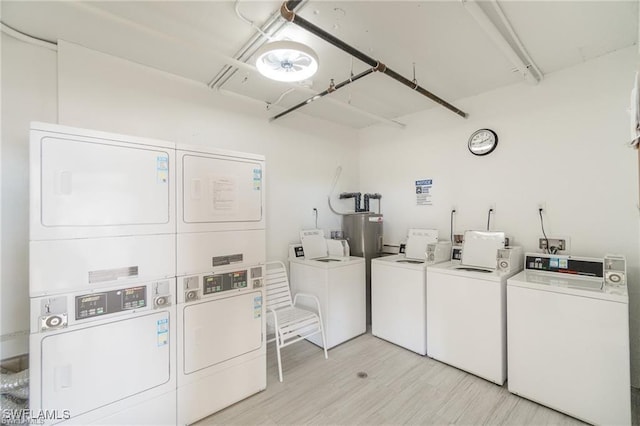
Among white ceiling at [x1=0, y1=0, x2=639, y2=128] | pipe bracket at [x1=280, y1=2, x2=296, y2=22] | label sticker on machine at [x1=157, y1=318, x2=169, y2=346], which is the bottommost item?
label sticker on machine at [x1=157, y1=318, x2=169, y2=346]

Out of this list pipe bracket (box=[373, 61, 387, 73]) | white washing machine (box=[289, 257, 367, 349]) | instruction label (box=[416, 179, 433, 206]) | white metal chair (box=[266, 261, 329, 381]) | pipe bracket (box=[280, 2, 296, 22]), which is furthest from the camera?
instruction label (box=[416, 179, 433, 206])

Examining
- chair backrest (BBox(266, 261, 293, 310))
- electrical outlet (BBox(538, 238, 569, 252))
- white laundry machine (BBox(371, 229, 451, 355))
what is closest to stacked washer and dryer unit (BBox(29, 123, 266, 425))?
chair backrest (BBox(266, 261, 293, 310))

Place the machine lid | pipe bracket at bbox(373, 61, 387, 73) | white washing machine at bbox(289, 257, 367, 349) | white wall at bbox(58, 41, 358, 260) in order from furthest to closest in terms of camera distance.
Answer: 1. the machine lid
2. white washing machine at bbox(289, 257, 367, 349)
3. white wall at bbox(58, 41, 358, 260)
4. pipe bracket at bbox(373, 61, 387, 73)

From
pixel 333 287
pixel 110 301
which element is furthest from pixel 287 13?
pixel 333 287

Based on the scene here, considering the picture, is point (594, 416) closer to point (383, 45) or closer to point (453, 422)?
point (453, 422)

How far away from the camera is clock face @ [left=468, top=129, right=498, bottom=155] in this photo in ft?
10.1

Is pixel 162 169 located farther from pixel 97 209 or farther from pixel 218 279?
pixel 218 279

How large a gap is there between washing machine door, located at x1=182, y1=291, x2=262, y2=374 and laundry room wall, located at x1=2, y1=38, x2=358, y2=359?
46.2 inches

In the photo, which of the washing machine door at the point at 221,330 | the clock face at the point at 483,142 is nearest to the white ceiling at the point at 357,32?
the clock face at the point at 483,142

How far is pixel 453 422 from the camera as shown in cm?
199

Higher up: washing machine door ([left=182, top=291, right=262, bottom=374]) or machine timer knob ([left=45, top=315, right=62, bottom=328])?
machine timer knob ([left=45, top=315, right=62, bottom=328])

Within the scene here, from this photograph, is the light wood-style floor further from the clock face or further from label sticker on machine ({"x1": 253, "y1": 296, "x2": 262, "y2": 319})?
the clock face

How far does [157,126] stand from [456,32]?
2.74 meters

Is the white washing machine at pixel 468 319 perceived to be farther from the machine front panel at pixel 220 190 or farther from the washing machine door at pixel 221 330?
the machine front panel at pixel 220 190
